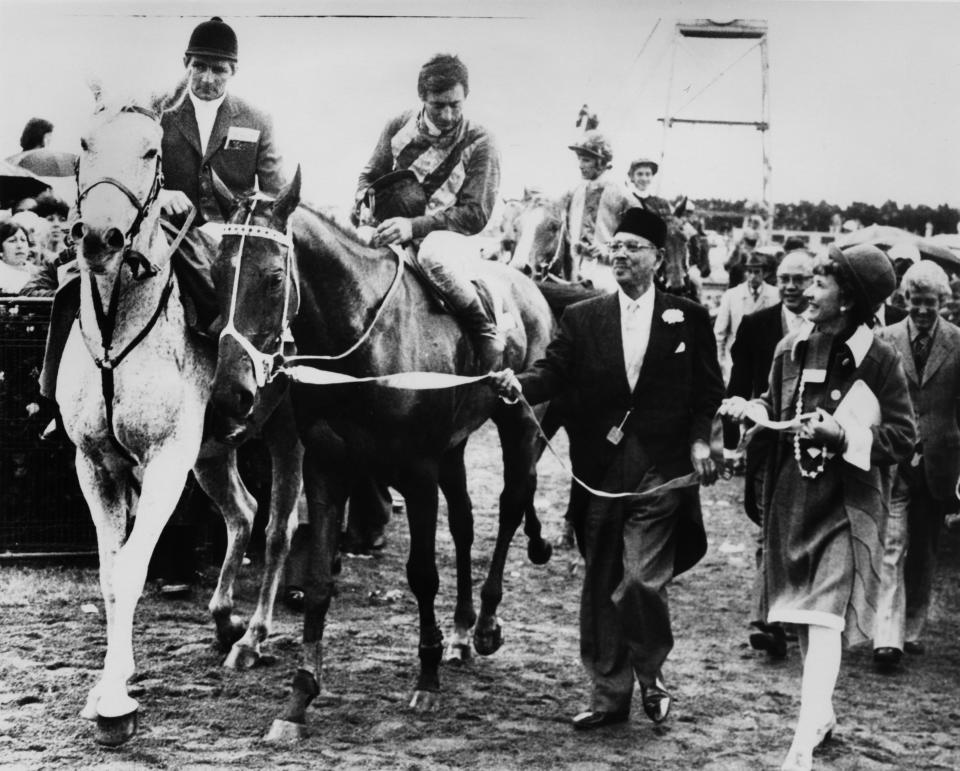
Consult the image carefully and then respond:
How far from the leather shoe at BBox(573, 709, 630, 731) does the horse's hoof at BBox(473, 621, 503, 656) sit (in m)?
1.03

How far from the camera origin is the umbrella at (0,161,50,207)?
21.7 feet

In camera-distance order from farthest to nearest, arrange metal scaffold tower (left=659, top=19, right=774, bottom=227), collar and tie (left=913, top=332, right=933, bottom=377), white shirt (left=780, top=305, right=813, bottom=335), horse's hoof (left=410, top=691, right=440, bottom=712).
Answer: white shirt (left=780, top=305, right=813, bottom=335)
collar and tie (left=913, top=332, right=933, bottom=377)
metal scaffold tower (left=659, top=19, right=774, bottom=227)
horse's hoof (left=410, top=691, right=440, bottom=712)

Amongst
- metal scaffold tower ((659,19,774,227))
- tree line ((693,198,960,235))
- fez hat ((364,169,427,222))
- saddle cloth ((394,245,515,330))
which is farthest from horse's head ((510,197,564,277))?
fez hat ((364,169,427,222))

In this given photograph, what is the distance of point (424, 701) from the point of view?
5.36 metres

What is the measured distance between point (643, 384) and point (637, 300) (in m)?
0.42

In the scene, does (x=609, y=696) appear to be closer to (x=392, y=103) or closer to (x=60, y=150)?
(x=392, y=103)

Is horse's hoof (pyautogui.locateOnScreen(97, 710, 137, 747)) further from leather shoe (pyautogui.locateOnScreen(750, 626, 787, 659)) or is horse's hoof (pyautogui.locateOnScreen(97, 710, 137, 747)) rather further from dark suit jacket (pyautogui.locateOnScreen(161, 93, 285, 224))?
leather shoe (pyautogui.locateOnScreen(750, 626, 787, 659))

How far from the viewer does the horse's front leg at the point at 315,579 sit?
4.99 metres

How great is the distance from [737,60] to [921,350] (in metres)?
2.02

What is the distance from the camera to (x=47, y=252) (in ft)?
→ 24.6

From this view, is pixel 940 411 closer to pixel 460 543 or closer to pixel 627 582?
pixel 627 582

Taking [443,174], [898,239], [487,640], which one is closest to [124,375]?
[443,174]

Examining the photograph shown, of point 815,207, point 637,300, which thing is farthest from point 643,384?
point 815,207

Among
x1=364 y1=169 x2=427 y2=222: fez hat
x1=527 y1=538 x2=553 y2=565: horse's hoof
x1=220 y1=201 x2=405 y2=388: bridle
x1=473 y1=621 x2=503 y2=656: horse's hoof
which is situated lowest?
x1=473 y1=621 x2=503 y2=656: horse's hoof
